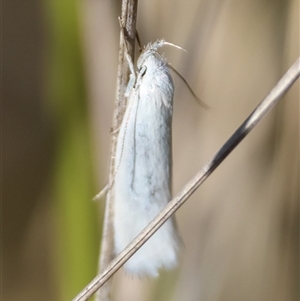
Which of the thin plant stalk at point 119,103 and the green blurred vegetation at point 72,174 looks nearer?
the thin plant stalk at point 119,103

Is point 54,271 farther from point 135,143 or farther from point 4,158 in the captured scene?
point 135,143

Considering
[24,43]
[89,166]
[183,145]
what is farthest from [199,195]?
[24,43]

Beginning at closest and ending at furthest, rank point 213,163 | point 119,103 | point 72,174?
point 213,163, point 119,103, point 72,174

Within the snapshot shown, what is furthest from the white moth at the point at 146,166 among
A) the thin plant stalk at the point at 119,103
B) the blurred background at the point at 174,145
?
the blurred background at the point at 174,145

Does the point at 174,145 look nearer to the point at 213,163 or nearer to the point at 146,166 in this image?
the point at 146,166

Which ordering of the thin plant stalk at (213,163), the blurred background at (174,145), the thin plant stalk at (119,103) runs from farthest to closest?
the blurred background at (174,145) < the thin plant stalk at (119,103) < the thin plant stalk at (213,163)

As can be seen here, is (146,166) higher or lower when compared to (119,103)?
lower

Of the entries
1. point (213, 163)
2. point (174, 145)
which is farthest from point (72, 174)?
point (213, 163)

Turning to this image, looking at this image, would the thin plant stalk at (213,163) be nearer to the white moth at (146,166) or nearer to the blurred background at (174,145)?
the white moth at (146,166)
